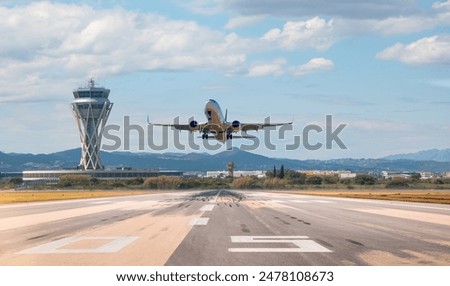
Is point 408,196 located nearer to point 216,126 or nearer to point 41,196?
point 216,126

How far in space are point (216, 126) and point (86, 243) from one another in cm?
6442

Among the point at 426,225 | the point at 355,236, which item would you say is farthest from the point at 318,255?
the point at 426,225

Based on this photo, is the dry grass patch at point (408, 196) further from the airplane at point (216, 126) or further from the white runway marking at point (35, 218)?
the white runway marking at point (35, 218)

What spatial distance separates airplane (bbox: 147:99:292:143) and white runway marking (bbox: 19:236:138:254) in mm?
58511

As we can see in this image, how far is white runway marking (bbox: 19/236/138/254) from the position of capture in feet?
70.4

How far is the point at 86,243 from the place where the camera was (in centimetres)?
2412

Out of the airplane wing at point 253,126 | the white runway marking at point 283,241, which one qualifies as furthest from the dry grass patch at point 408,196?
the white runway marking at point 283,241

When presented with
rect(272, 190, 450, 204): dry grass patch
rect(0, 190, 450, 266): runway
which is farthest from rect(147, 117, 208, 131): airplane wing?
rect(0, 190, 450, 266): runway

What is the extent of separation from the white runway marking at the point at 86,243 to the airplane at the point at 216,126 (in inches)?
2304

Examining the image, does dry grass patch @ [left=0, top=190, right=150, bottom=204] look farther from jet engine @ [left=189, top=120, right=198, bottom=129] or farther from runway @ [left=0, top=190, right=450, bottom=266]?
runway @ [left=0, top=190, right=450, bottom=266]

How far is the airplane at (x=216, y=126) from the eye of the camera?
8556cm
